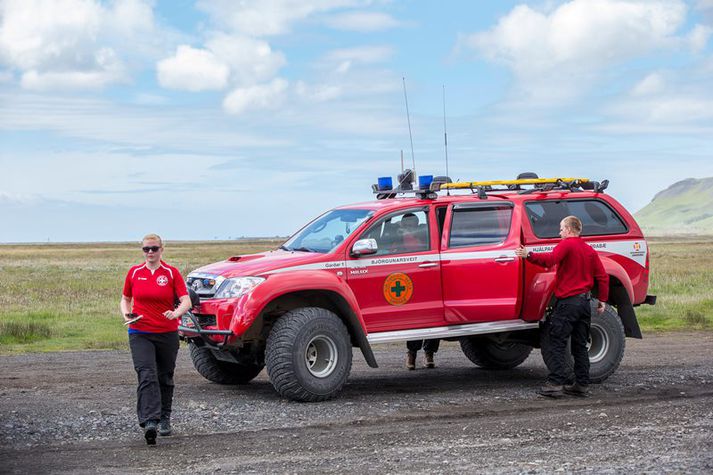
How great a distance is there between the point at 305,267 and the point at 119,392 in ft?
8.78

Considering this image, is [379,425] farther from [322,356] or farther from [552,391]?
[552,391]

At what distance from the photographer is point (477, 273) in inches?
449

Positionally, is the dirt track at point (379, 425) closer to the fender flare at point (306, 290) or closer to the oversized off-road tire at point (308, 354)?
the oversized off-road tire at point (308, 354)

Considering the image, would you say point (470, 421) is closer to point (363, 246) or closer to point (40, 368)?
point (363, 246)

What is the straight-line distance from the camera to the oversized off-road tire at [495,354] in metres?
13.4

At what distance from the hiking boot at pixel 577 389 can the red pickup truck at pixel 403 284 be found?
2.29ft

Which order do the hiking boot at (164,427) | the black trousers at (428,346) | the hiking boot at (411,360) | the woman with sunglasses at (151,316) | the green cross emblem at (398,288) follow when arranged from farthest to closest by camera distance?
the hiking boot at (411,360) → the black trousers at (428,346) → the green cross emblem at (398,288) → the hiking boot at (164,427) → the woman with sunglasses at (151,316)

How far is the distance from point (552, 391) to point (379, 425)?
2593 millimetres

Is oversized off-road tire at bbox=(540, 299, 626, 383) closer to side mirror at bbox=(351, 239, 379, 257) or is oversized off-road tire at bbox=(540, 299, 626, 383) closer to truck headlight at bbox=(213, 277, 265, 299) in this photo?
side mirror at bbox=(351, 239, 379, 257)

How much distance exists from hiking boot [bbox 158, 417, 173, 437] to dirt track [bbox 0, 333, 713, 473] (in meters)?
0.14

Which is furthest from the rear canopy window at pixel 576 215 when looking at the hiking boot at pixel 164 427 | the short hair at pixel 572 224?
the hiking boot at pixel 164 427

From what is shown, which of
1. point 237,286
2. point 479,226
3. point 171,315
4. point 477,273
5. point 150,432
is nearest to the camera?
point 150,432

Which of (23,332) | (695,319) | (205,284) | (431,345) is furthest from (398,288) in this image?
(695,319)

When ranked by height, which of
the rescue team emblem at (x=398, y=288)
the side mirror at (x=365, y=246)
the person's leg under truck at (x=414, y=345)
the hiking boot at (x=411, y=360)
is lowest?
the hiking boot at (x=411, y=360)
